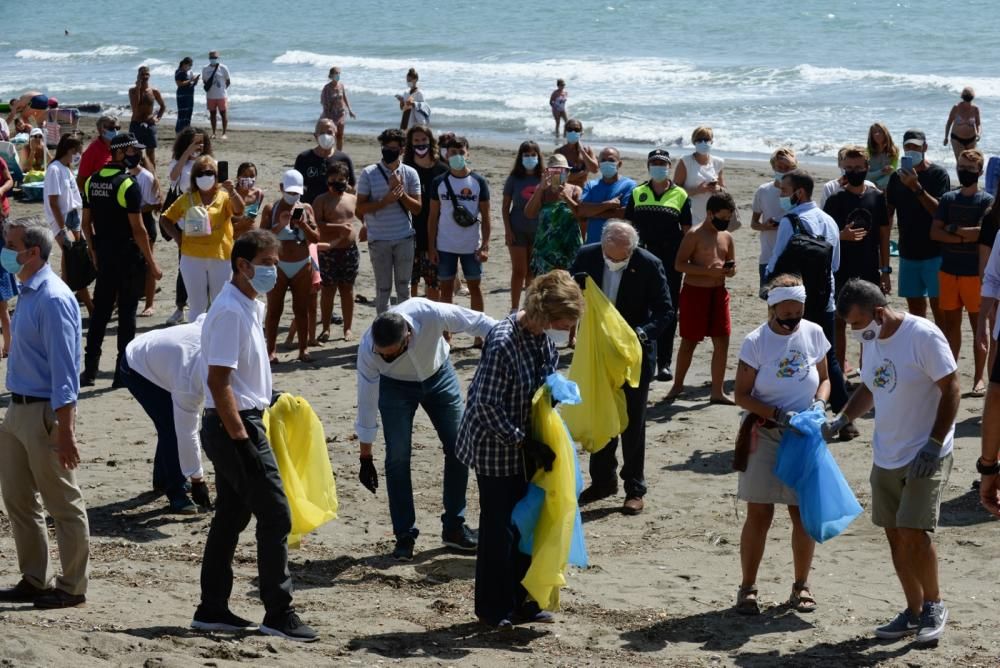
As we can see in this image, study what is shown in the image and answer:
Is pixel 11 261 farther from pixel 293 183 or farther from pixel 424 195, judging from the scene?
pixel 424 195

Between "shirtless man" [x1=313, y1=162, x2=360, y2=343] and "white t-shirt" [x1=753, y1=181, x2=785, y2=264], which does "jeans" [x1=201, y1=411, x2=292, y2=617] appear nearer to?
"shirtless man" [x1=313, y1=162, x2=360, y2=343]

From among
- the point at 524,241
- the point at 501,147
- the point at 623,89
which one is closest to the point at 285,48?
the point at 623,89

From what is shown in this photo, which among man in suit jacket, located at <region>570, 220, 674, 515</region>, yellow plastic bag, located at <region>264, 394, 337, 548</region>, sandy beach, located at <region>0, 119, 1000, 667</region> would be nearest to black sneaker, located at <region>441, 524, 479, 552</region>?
sandy beach, located at <region>0, 119, 1000, 667</region>

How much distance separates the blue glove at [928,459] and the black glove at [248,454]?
286 cm

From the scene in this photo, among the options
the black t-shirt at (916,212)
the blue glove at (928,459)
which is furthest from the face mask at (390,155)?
the blue glove at (928,459)

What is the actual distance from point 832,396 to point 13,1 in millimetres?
80239

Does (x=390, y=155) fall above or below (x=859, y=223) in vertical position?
above

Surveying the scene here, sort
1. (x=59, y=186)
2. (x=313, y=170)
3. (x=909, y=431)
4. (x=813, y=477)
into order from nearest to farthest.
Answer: (x=909, y=431) < (x=813, y=477) < (x=59, y=186) < (x=313, y=170)

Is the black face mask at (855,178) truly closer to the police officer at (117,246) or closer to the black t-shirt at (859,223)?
the black t-shirt at (859,223)

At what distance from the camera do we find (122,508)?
27.5ft

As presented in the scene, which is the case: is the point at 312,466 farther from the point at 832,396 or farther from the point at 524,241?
the point at 524,241

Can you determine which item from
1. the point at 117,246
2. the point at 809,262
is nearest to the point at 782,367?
the point at 809,262

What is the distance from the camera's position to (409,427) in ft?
24.9

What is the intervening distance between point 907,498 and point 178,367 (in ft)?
12.6
